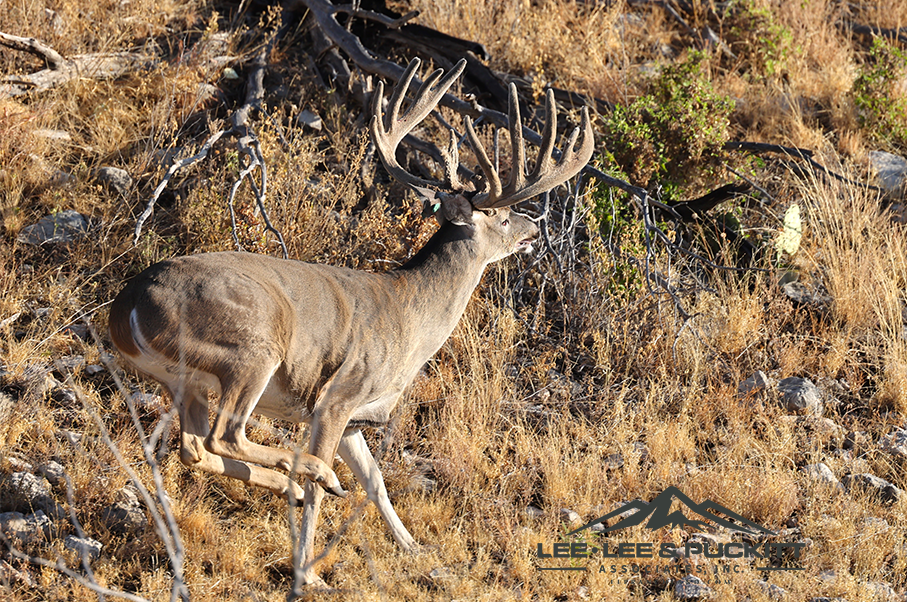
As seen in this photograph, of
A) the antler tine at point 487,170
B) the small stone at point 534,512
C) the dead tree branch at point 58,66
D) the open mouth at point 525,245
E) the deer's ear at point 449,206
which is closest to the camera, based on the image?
the antler tine at point 487,170

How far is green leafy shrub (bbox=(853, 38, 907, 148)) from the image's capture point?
9.12 meters

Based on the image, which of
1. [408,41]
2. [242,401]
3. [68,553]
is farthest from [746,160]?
[68,553]

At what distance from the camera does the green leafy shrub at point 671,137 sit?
7820mm

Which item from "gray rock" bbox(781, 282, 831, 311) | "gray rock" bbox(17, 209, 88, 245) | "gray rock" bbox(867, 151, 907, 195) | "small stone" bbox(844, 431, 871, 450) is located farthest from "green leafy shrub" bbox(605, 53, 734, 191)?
"gray rock" bbox(17, 209, 88, 245)

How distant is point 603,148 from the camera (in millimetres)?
7922

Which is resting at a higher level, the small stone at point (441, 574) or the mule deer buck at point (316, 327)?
the mule deer buck at point (316, 327)

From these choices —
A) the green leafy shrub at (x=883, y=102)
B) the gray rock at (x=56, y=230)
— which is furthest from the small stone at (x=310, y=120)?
the green leafy shrub at (x=883, y=102)

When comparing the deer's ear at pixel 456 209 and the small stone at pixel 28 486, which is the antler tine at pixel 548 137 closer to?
the deer's ear at pixel 456 209

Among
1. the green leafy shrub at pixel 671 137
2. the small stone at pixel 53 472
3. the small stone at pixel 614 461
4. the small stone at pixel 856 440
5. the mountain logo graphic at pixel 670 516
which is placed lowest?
the small stone at pixel 53 472

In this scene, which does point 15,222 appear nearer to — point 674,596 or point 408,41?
point 408,41

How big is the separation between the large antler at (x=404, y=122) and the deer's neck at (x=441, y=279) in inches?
13.1

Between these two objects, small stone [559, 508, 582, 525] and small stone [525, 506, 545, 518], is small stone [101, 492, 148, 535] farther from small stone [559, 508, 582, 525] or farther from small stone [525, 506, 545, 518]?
small stone [559, 508, 582, 525]

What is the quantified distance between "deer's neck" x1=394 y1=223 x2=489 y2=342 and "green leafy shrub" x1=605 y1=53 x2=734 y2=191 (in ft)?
9.17

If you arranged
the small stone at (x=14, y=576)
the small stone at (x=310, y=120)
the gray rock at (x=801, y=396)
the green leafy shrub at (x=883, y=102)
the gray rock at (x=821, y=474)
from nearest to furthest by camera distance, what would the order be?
the small stone at (x=14, y=576) → the gray rock at (x=821, y=474) → the gray rock at (x=801, y=396) → the small stone at (x=310, y=120) → the green leafy shrub at (x=883, y=102)
